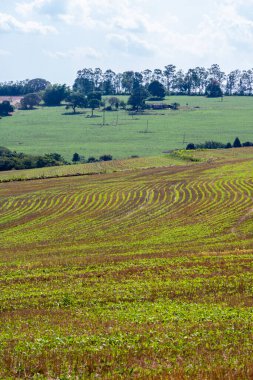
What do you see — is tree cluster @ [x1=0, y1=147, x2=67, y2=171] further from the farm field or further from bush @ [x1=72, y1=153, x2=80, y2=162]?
the farm field

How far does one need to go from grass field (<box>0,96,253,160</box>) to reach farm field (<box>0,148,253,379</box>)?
233 ft

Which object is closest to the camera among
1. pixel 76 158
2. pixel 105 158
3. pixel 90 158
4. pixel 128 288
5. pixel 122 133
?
pixel 128 288

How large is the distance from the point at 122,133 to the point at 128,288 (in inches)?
5592

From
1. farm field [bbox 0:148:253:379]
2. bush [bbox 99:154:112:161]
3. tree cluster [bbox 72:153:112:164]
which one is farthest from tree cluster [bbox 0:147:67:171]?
farm field [bbox 0:148:253:379]

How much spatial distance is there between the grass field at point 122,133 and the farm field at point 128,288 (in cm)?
7099

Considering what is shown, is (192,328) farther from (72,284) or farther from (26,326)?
(72,284)

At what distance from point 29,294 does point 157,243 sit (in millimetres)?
18879

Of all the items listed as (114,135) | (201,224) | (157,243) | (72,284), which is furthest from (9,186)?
(114,135)

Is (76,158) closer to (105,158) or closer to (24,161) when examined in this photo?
(105,158)

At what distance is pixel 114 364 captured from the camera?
15.0 m

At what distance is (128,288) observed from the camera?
25109mm

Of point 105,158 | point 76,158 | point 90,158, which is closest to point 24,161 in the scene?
point 76,158

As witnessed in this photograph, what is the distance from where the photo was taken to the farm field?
602 inches

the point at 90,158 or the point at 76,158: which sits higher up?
the point at 90,158
